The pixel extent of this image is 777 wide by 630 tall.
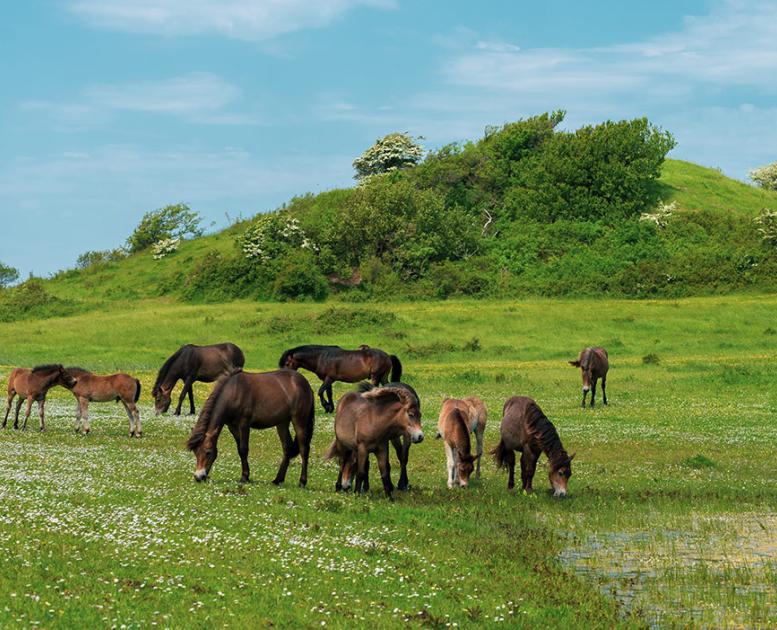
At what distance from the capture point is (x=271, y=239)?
9550 centimetres

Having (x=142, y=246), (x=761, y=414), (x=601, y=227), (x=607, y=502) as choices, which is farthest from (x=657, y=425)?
(x=142, y=246)

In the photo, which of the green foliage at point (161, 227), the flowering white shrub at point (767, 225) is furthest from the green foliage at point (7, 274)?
the flowering white shrub at point (767, 225)

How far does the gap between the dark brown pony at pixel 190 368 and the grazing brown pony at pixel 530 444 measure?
56.7 ft

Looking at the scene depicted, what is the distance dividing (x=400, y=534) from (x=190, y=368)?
24.0m

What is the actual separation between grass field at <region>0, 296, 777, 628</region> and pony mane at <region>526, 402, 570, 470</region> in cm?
91

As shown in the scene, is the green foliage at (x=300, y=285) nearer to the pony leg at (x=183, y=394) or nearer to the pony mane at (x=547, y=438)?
the pony leg at (x=183, y=394)

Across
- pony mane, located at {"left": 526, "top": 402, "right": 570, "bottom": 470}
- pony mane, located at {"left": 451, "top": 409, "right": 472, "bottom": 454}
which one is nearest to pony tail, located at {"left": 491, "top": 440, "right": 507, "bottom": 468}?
pony mane, located at {"left": 451, "top": 409, "right": 472, "bottom": 454}

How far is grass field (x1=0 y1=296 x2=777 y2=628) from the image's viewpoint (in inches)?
466

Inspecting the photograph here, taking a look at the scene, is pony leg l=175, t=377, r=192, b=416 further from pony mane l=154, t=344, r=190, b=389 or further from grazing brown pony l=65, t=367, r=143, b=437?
grazing brown pony l=65, t=367, r=143, b=437

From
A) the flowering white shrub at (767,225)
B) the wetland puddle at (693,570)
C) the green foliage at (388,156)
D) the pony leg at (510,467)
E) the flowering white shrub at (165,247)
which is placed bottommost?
the wetland puddle at (693,570)

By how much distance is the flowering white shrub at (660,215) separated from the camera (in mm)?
101569

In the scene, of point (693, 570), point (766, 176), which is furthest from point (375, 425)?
point (766, 176)

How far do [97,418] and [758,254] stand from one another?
69432mm

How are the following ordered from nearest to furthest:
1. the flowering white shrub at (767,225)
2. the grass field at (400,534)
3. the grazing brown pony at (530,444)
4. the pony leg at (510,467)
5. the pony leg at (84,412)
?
1. the grass field at (400,534)
2. the grazing brown pony at (530,444)
3. the pony leg at (510,467)
4. the pony leg at (84,412)
5. the flowering white shrub at (767,225)
